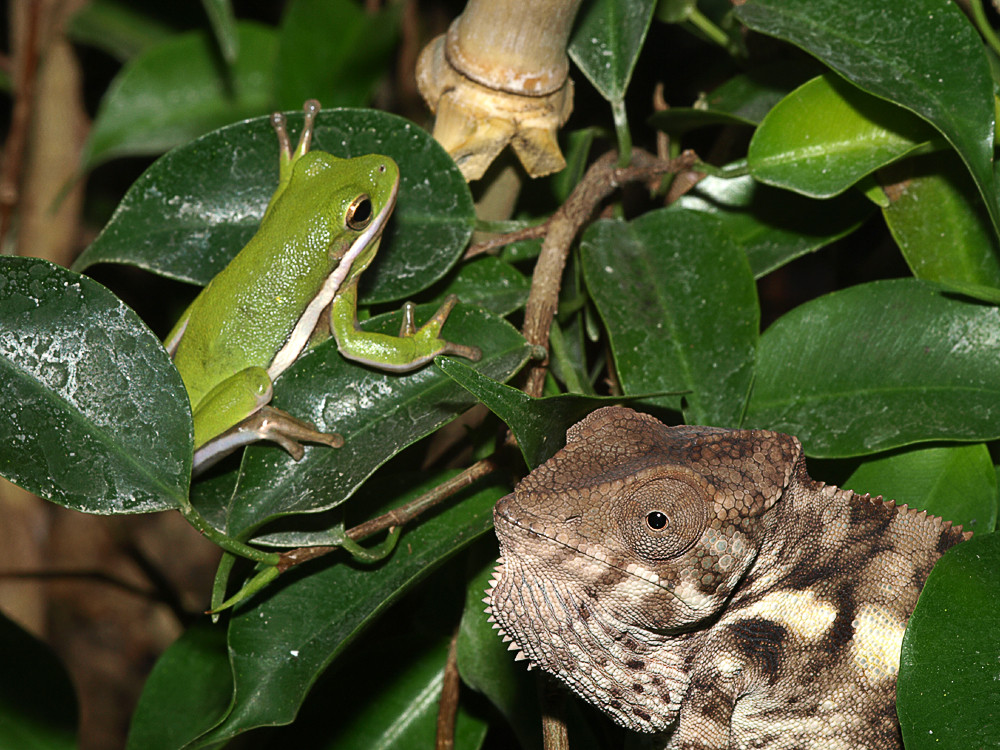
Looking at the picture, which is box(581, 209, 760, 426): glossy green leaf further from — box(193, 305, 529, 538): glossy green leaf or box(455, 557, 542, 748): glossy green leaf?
box(455, 557, 542, 748): glossy green leaf

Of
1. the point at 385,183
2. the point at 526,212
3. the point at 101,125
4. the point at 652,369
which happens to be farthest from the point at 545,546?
the point at 101,125

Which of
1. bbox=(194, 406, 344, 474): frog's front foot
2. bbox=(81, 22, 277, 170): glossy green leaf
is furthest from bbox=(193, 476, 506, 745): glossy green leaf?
bbox=(81, 22, 277, 170): glossy green leaf

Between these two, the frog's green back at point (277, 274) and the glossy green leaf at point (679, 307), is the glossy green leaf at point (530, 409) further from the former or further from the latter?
the frog's green back at point (277, 274)

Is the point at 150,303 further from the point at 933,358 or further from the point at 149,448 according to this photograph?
the point at 933,358

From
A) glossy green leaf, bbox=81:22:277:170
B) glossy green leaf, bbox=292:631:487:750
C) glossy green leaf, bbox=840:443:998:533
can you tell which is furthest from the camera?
glossy green leaf, bbox=81:22:277:170

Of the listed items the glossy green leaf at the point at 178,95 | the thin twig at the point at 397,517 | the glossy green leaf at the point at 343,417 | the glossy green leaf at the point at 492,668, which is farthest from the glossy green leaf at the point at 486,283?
the glossy green leaf at the point at 178,95

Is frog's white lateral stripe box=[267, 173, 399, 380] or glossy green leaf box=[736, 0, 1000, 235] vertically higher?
glossy green leaf box=[736, 0, 1000, 235]

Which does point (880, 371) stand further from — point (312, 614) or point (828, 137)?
point (312, 614)
